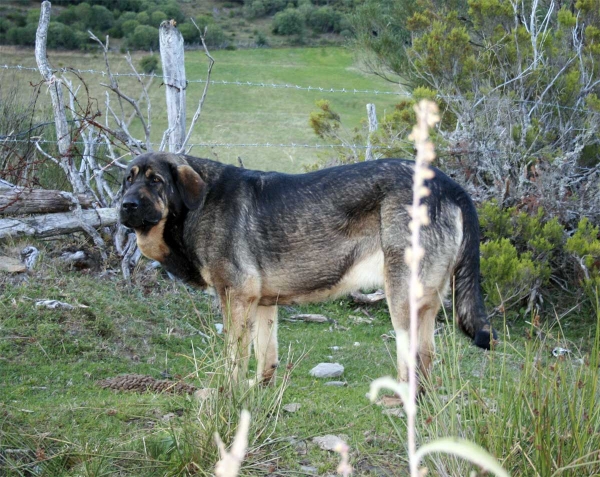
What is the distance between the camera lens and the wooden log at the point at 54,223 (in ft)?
27.7

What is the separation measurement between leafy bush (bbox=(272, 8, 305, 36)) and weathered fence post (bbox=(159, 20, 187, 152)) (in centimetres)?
1367

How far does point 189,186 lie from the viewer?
18.9 ft

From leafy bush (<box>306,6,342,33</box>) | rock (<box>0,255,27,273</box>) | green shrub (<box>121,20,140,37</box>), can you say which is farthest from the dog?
leafy bush (<box>306,6,342,33</box>)

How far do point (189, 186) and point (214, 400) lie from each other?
1.96 metres

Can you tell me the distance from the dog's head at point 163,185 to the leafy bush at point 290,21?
17.3 m

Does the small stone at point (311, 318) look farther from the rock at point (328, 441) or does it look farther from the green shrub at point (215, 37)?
the green shrub at point (215, 37)

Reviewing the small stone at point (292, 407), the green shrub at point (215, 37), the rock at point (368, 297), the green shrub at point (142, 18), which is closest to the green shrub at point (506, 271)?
the rock at point (368, 297)

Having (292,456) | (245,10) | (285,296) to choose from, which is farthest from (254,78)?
(292,456)

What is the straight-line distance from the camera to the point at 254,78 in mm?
21375

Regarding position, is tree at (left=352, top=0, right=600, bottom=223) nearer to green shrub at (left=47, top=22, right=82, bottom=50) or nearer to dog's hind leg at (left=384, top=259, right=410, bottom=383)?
dog's hind leg at (left=384, top=259, right=410, bottom=383)

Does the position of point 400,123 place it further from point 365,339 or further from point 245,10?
point 245,10

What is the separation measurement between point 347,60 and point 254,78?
3746 mm

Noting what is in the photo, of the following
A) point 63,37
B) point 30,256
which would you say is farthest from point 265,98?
point 30,256

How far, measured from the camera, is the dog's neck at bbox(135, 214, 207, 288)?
5.80 m
